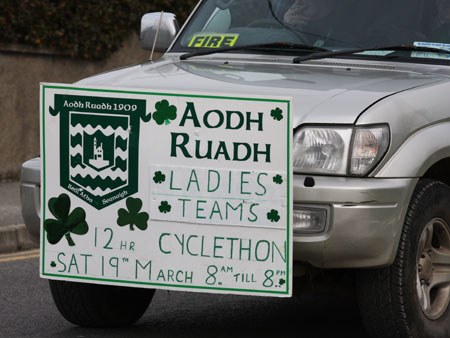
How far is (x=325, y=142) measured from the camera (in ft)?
16.2

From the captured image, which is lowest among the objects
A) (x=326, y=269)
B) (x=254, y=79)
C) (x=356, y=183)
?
(x=326, y=269)

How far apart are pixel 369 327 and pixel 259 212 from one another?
75 cm

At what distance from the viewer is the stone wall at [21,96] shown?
12.7 m

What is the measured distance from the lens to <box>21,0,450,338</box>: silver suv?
4.91 metres

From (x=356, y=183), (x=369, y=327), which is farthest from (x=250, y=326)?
(x=356, y=183)

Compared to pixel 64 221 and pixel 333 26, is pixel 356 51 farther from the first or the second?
pixel 64 221

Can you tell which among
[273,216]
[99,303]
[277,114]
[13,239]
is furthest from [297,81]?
[13,239]

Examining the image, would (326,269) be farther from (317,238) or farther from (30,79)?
(30,79)

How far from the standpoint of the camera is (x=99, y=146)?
512 cm

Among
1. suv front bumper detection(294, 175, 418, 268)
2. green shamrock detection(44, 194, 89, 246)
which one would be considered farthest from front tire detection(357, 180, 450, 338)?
green shamrock detection(44, 194, 89, 246)

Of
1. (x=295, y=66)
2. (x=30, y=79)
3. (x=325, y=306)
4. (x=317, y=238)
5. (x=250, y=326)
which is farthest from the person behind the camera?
(x=30, y=79)

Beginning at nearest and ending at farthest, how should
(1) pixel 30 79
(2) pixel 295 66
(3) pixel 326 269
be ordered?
(3) pixel 326 269 → (2) pixel 295 66 → (1) pixel 30 79

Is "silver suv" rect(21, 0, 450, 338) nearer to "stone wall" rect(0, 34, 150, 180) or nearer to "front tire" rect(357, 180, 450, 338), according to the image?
"front tire" rect(357, 180, 450, 338)

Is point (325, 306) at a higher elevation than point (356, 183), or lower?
lower
